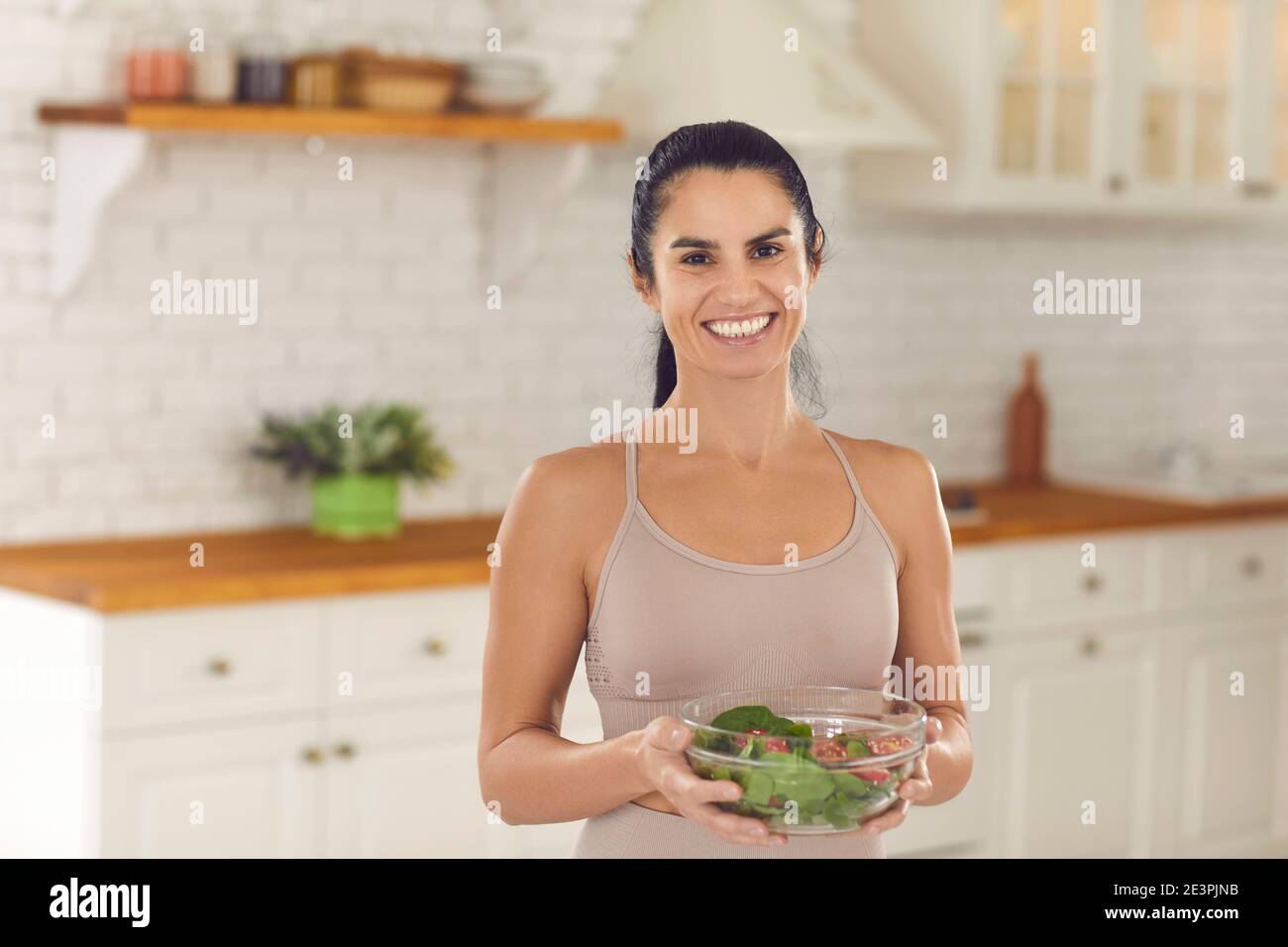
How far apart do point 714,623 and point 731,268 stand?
31cm

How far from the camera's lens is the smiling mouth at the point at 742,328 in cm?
154

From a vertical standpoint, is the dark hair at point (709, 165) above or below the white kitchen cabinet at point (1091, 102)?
below

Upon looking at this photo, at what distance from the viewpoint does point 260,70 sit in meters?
3.30

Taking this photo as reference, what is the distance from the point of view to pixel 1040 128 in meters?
4.26

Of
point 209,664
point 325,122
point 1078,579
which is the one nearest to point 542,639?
point 209,664

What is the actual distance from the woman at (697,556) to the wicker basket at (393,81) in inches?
75.0

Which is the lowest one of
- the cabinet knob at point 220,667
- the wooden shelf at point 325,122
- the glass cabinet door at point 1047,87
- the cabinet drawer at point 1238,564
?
the cabinet knob at point 220,667

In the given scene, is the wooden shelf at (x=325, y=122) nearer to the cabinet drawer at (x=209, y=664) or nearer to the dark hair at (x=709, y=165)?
the cabinet drawer at (x=209, y=664)

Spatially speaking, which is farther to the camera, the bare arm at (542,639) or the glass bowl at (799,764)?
the bare arm at (542,639)

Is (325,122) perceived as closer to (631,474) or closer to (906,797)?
(631,474)

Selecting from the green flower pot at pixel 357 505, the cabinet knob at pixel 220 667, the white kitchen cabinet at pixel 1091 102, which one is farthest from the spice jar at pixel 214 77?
the white kitchen cabinet at pixel 1091 102
